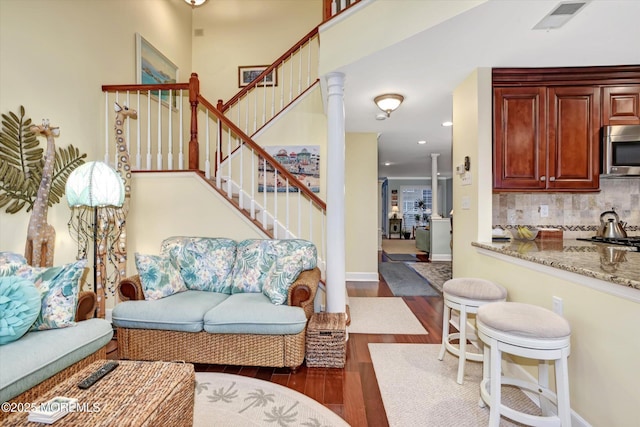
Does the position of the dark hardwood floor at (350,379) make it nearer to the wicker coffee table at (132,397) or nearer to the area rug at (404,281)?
the wicker coffee table at (132,397)

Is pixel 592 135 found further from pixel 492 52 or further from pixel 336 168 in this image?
pixel 336 168

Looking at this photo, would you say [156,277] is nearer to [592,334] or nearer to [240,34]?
[592,334]

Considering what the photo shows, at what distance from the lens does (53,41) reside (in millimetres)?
2719

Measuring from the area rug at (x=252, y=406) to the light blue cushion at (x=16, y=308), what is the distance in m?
1.04

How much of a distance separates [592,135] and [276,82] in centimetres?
401

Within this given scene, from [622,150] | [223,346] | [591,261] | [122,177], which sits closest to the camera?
[591,261]

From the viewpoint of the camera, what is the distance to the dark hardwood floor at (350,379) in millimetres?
1859

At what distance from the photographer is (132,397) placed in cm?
Result: 118

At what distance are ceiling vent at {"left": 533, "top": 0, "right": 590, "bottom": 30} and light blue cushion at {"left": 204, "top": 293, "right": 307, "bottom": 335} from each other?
2.63 m

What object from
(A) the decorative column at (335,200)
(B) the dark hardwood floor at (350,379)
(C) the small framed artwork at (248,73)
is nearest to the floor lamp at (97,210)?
(B) the dark hardwood floor at (350,379)

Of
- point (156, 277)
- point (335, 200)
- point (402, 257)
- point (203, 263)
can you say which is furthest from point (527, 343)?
point (402, 257)

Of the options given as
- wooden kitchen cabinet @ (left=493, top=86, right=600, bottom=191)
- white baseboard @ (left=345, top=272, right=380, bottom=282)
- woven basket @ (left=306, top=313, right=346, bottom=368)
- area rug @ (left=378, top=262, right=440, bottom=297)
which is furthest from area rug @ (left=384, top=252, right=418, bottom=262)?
woven basket @ (left=306, top=313, right=346, bottom=368)

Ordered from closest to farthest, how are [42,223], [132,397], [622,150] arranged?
[132,397], [42,223], [622,150]

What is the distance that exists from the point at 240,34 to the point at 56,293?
5040 millimetres
